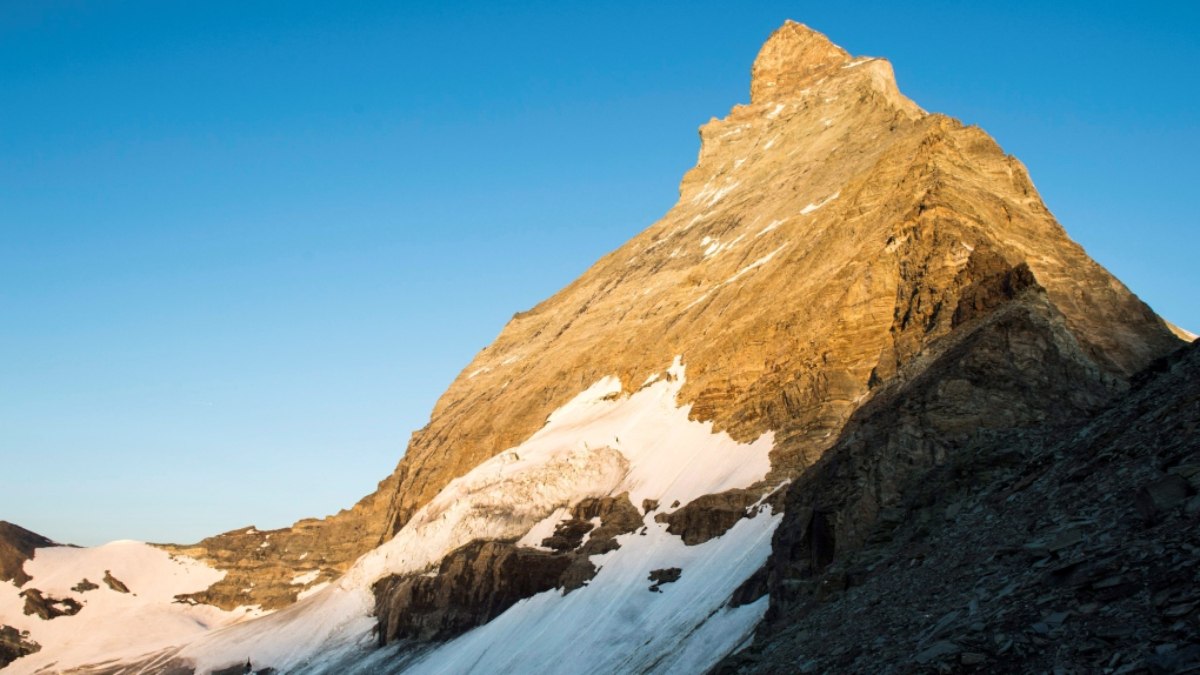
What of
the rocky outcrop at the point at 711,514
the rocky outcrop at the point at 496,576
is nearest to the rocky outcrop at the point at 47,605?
the rocky outcrop at the point at 496,576

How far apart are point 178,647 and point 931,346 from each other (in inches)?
2918

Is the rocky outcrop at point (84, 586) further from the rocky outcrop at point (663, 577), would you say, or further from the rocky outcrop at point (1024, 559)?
the rocky outcrop at point (1024, 559)

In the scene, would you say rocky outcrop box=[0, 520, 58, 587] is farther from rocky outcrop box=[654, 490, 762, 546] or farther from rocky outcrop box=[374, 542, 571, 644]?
rocky outcrop box=[654, 490, 762, 546]

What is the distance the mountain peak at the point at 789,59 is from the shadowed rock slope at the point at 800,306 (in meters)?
10.2

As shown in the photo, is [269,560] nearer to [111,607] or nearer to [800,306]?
[111,607]

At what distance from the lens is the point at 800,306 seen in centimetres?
6028

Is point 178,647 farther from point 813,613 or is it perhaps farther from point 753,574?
point 813,613

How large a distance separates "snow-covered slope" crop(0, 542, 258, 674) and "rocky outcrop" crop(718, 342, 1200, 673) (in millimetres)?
81806

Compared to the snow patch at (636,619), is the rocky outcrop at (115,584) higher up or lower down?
higher up

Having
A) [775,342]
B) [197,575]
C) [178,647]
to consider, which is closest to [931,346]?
[775,342]

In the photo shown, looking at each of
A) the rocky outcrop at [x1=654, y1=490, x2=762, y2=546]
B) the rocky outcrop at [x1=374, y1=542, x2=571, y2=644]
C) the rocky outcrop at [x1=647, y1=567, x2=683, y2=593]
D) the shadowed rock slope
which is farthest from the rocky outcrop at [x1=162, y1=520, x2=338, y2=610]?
the rocky outcrop at [x1=647, y1=567, x2=683, y2=593]

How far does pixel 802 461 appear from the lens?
160ft

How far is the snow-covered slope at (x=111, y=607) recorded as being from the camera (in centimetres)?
9475

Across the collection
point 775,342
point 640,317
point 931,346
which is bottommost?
point 931,346
